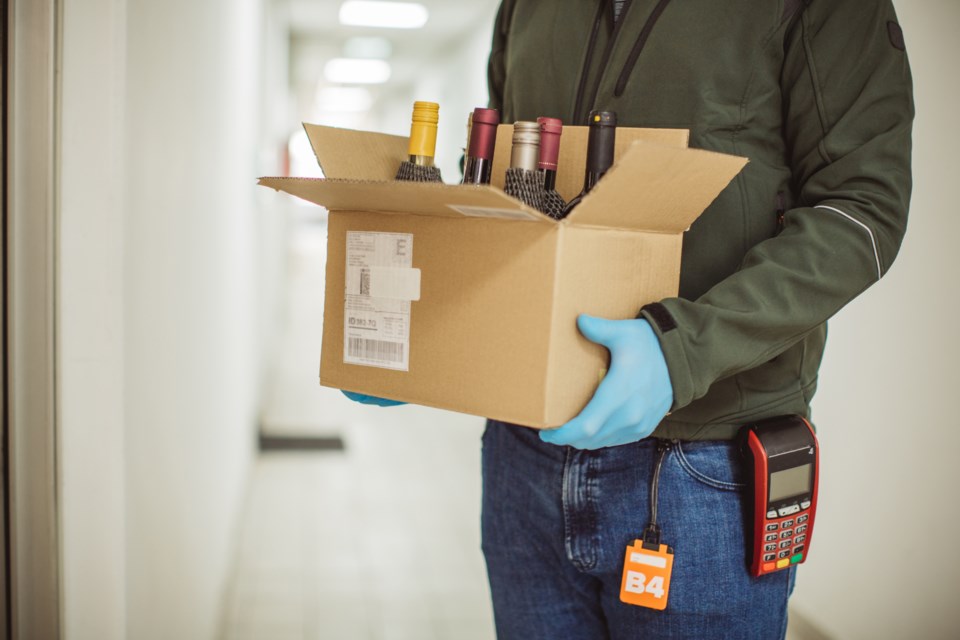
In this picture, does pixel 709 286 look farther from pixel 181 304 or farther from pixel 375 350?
pixel 181 304

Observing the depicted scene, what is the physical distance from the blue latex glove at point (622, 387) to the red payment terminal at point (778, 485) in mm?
189

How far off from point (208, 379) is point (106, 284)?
1.03 m

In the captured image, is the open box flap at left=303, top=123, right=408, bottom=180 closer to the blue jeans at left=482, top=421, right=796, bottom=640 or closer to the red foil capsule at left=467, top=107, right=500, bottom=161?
the red foil capsule at left=467, top=107, right=500, bottom=161

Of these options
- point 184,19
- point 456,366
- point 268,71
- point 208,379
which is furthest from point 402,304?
point 268,71

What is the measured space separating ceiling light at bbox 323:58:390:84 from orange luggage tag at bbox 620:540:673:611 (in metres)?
7.38

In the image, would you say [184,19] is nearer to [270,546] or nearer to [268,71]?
[270,546]

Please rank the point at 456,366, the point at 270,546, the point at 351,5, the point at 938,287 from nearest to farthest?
the point at 456,366
the point at 938,287
the point at 270,546
the point at 351,5

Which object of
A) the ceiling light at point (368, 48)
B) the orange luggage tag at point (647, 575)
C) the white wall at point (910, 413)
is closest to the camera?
the orange luggage tag at point (647, 575)

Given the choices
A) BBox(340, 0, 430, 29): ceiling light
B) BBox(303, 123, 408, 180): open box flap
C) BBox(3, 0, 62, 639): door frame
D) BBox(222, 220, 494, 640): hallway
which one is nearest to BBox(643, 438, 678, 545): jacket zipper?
BBox(303, 123, 408, 180): open box flap

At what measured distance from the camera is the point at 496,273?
0.72 m

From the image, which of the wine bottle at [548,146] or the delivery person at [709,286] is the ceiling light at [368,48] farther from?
the wine bottle at [548,146]

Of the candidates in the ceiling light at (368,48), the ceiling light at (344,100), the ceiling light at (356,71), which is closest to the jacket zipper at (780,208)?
the ceiling light at (368,48)

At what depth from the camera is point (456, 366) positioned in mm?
749

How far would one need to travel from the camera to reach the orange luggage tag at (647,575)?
840 mm
